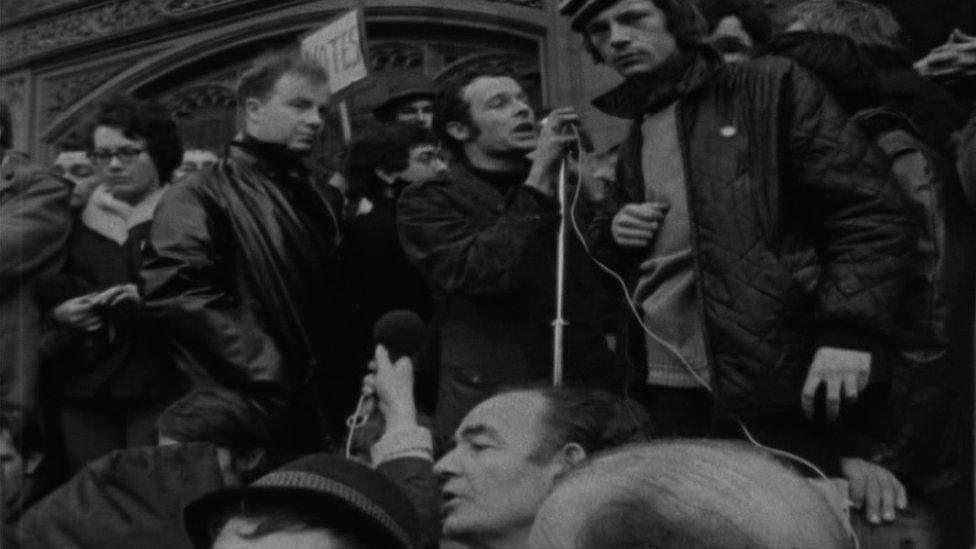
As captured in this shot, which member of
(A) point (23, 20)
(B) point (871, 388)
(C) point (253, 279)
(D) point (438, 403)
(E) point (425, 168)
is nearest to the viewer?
(B) point (871, 388)

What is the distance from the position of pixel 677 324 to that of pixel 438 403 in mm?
867

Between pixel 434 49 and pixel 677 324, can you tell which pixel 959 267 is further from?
pixel 434 49

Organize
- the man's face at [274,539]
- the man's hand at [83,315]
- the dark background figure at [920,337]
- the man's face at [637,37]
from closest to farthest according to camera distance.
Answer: the man's face at [274,539]
the dark background figure at [920,337]
the man's face at [637,37]
the man's hand at [83,315]

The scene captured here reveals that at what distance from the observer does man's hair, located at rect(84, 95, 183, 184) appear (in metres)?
5.55

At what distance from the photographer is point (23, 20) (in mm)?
9648

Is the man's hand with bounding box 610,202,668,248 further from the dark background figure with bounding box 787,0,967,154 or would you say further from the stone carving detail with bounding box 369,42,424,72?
the stone carving detail with bounding box 369,42,424,72

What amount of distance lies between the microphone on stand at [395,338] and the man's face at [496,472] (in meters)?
0.64

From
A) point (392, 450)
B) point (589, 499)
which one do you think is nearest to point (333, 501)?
point (589, 499)

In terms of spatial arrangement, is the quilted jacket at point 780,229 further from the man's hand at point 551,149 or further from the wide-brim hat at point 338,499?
the wide-brim hat at point 338,499

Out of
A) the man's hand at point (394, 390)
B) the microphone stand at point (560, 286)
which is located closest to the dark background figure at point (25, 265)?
the man's hand at point (394, 390)

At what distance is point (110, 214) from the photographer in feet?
18.0

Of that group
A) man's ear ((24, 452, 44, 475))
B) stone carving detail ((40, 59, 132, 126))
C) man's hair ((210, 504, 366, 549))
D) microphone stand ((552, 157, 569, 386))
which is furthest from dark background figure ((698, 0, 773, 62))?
stone carving detail ((40, 59, 132, 126))

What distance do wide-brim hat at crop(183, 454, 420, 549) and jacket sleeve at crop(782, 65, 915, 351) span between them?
113 cm

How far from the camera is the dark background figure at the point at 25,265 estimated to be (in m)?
5.25
